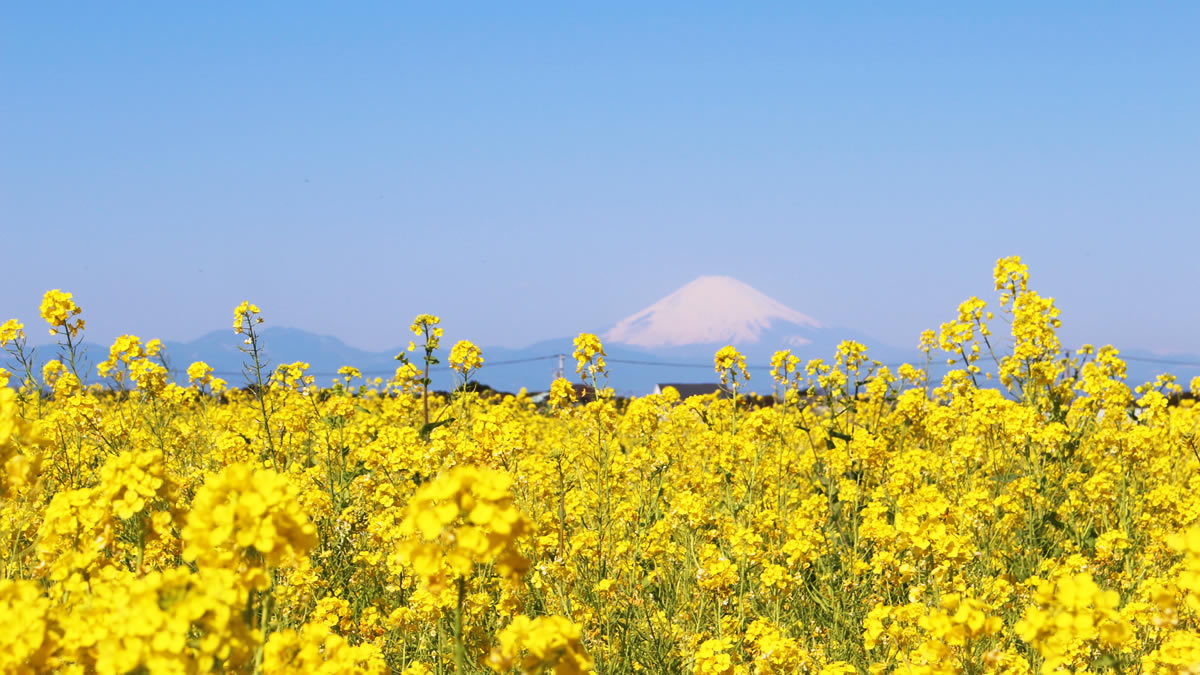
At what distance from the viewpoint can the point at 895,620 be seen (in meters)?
3.48

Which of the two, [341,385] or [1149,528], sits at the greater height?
[341,385]

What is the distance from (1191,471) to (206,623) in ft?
24.2

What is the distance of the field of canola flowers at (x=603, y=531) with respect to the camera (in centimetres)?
171

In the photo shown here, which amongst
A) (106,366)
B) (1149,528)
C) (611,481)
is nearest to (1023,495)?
(1149,528)

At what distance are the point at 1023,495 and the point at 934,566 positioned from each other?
201 cm

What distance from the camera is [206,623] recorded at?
1.54m

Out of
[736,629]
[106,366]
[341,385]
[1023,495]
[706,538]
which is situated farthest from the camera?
[341,385]

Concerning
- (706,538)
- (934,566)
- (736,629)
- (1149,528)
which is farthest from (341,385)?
(1149,528)

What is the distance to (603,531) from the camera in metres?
4.39

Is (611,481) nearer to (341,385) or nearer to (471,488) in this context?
(341,385)

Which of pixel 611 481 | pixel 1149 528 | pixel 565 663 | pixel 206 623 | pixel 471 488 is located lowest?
pixel 1149 528

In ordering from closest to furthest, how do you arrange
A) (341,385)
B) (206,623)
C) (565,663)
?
(206,623), (565,663), (341,385)

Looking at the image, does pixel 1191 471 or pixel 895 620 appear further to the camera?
pixel 1191 471

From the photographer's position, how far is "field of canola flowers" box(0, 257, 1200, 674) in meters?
1.71
